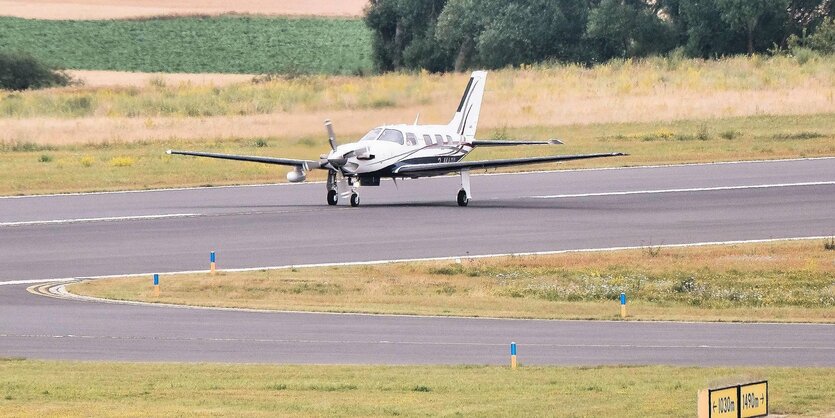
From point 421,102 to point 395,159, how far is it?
745 inches

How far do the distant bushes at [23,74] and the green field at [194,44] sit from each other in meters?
11.4

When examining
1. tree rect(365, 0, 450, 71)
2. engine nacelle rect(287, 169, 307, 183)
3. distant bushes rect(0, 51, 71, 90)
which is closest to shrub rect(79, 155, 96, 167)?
engine nacelle rect(287, 169, 307, 183)

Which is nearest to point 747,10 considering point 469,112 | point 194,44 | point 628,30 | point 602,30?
point 628,30

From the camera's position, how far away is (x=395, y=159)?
43.5m

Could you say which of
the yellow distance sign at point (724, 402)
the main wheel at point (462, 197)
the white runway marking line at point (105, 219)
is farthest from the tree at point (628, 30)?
the yellow distance sign at point (724, 402)

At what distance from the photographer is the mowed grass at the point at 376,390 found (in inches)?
650

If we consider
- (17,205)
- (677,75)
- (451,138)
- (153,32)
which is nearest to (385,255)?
(451,138)

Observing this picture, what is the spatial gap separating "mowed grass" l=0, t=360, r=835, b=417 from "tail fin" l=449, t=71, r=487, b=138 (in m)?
26.4

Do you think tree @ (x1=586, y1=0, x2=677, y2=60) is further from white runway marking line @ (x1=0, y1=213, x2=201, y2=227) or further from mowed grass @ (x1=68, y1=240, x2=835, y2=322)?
mowed grass @ (x1=68, y1=240, x2=835, y2=322)

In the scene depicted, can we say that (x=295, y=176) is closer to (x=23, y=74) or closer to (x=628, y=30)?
(x=628, y=30)

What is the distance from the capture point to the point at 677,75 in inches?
3191

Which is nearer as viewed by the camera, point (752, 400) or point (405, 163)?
point (752, 400)

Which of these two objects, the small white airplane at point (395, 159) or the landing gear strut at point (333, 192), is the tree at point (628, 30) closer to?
the small white airplane at point (395, 159)

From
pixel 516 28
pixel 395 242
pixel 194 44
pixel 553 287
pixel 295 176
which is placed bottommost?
pixel 553 287
